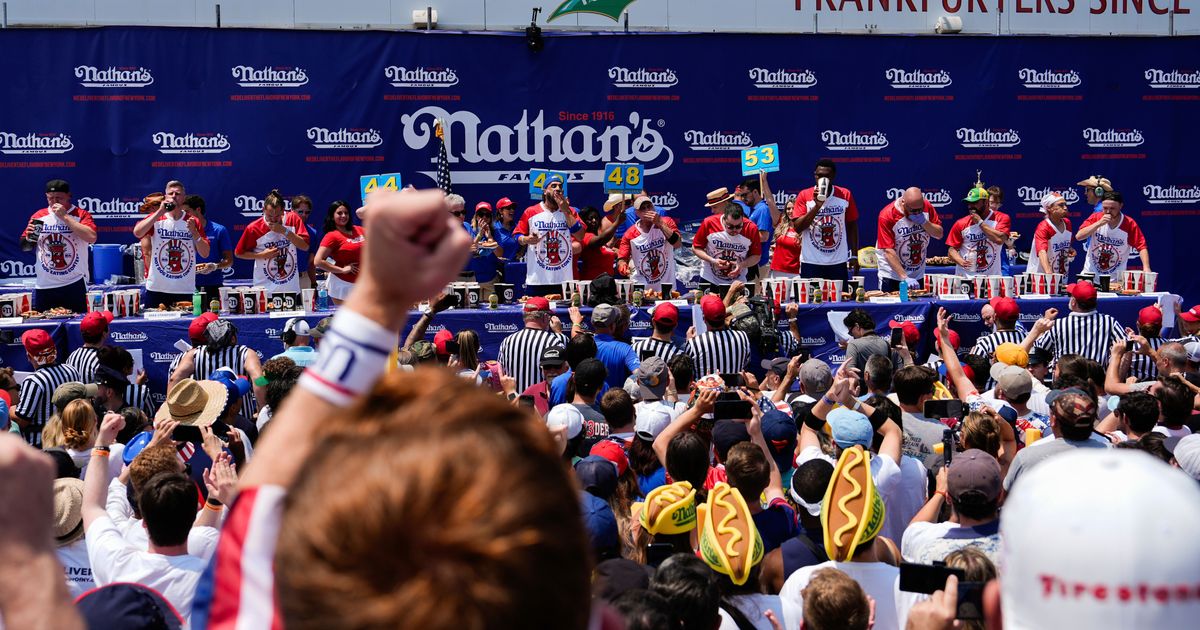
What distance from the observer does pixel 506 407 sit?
104 centimetres

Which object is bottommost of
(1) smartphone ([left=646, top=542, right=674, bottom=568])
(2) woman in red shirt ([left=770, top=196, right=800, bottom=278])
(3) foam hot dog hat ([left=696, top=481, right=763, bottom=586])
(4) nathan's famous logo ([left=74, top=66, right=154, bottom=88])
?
(1) smartphone ([left=646, top=542, right=674, bottom=568])

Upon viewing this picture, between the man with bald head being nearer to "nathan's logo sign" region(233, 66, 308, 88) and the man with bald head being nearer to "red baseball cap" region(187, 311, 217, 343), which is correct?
"red baseball cap" region(187, 311, 217, 343)

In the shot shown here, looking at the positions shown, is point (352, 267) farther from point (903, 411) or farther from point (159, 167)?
point (903, 411)

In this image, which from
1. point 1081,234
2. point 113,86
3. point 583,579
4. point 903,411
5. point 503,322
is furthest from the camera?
point 113,86

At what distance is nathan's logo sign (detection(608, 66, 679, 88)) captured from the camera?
15.4 meters

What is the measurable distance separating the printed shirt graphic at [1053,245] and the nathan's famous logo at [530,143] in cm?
477

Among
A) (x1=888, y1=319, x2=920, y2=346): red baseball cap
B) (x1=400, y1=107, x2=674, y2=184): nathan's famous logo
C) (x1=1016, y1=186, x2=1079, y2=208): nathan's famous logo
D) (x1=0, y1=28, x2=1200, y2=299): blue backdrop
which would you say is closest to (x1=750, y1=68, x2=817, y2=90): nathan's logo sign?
(x1=0, y1=28, x2=1200, y2=299): blue backdrop

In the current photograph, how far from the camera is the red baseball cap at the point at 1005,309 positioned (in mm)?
9359

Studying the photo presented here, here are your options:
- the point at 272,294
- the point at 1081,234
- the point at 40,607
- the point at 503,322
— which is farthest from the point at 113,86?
the point at 40,607

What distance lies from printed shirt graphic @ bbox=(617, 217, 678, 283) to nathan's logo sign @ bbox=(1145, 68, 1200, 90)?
8.54m

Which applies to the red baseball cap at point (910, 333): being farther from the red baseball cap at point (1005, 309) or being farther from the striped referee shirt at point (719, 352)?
the striped referee shirt at point (719, 352)

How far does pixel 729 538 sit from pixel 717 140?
12.4 m

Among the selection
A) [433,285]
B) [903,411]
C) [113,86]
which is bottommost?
[903,411]

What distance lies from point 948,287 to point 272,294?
6239mm
